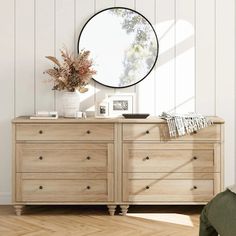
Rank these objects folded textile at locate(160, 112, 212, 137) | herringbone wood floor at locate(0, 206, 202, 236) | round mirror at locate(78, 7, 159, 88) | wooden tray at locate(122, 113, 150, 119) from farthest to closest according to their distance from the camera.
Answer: round mirror at locate(78, 7, 159, 88), wooden tray at locate(122, 113, 150, 119), folded textile at locate(160, 112, 212, 137), herringbone wood floor at locate(0, 206, 202, 236)

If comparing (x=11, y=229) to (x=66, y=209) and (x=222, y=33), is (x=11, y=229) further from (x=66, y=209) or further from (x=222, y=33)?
(x=222, y=33)

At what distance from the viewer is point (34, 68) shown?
5246 millimetres

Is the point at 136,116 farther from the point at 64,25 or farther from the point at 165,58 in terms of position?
the point at 64,25

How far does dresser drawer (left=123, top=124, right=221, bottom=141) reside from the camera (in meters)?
4.86

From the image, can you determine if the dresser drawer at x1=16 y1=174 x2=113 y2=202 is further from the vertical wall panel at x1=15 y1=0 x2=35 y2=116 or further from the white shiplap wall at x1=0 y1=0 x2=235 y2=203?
the vertical wall panel at x1=15 y1=0 x2=35 y2=116

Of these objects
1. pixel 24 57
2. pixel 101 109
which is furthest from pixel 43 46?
pixel 101 109

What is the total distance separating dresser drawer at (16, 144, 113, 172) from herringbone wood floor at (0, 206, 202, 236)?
0.39 m

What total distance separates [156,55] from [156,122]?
0.70 meters

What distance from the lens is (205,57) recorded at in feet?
17.3

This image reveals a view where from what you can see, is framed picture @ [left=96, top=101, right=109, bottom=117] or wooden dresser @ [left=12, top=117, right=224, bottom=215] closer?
wooden dresser @ [left=12, top=117, right=224, bottom=215]

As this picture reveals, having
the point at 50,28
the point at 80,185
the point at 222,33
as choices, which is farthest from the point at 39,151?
the point at 222,33

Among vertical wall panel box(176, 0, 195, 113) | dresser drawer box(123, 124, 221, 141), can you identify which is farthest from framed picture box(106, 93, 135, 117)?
vertical wall panel box(176, 0, 195, 113)

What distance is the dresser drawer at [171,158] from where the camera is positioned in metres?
4.87

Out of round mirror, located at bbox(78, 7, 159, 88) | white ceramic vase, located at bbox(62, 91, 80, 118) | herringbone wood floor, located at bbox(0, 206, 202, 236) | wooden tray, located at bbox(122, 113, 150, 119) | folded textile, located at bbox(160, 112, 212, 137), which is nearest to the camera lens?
herringbone wood floor, located at bbox(0, 206, 202, 236)
